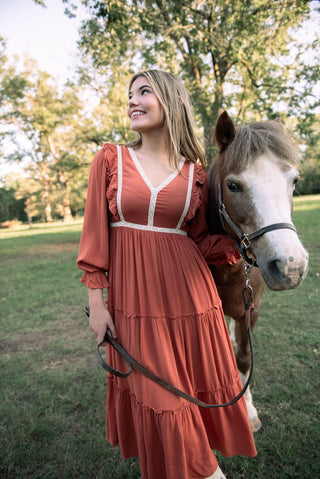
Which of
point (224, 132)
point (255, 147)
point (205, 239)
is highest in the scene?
point (224, 132)

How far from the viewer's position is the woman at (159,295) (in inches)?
55.5

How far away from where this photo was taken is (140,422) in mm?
1420

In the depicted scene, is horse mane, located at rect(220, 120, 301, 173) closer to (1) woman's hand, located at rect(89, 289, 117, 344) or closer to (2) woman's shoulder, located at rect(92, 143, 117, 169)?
(2) woman's shoulder, located at rect(92, 143, 117, 169)

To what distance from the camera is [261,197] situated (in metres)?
1.31

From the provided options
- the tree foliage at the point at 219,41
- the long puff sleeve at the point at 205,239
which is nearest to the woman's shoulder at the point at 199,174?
the long puff sleeve at the point at 205,239

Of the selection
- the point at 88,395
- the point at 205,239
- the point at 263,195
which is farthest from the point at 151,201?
the point at 88,395

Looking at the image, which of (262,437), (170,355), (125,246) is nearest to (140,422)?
(170,355)

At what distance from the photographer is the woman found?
141 centimetres

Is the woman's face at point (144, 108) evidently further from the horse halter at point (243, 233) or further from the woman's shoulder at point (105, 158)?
the horse halter at point (243, 233)

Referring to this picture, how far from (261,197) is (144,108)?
84cm

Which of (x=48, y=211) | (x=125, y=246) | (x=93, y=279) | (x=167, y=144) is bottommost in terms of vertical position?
(x=48, y=211)

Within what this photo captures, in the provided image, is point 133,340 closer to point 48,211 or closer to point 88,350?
point 88,350

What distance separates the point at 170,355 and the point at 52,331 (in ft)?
12.5

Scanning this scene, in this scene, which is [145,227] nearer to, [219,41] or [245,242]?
[245,242]
